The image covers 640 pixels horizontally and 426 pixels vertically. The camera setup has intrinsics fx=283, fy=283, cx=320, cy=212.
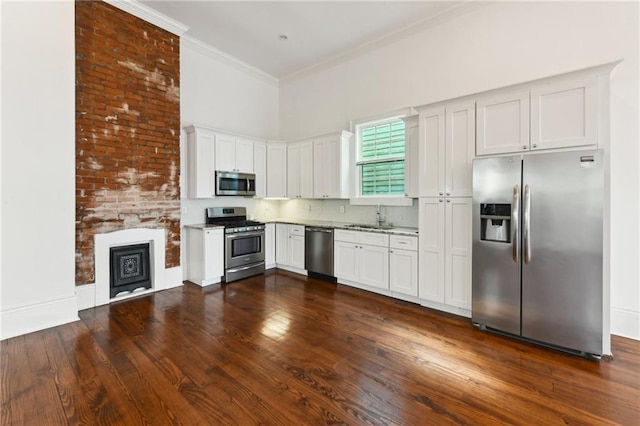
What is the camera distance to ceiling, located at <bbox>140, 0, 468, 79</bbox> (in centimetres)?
383

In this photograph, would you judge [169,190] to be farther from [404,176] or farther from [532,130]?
[532,130]

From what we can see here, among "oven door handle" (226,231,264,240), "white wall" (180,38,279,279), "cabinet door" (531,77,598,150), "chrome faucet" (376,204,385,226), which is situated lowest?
"oven door handle" (226,231,264,240)

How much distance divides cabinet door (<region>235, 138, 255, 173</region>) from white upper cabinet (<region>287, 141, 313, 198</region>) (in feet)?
2.52

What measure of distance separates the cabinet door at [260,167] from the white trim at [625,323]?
16.8 feet

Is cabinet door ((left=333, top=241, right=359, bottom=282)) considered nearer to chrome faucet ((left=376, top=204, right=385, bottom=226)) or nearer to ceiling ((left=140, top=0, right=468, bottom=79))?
chrome faucet ((left=376, top=204, right=385, bottom=226))

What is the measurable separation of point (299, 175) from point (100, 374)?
407 cm

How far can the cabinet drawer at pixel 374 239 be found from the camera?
3.97 meters

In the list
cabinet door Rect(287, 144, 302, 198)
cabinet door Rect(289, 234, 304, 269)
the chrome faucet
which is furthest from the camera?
cabinet door Rect(287, 144, 302, 198)

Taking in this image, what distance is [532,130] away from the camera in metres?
2.80

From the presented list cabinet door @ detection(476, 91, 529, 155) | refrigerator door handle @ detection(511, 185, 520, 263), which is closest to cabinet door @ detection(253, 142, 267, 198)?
cabinet door @ detection(476, 91, 529, 155)

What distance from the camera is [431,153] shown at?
350 cm

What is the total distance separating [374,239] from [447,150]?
1527mm

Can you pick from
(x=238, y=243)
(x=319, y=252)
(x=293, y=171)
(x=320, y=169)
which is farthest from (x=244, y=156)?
(x=319, y=252)

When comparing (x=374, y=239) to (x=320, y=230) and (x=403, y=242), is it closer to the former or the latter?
(x=403, y=242)
